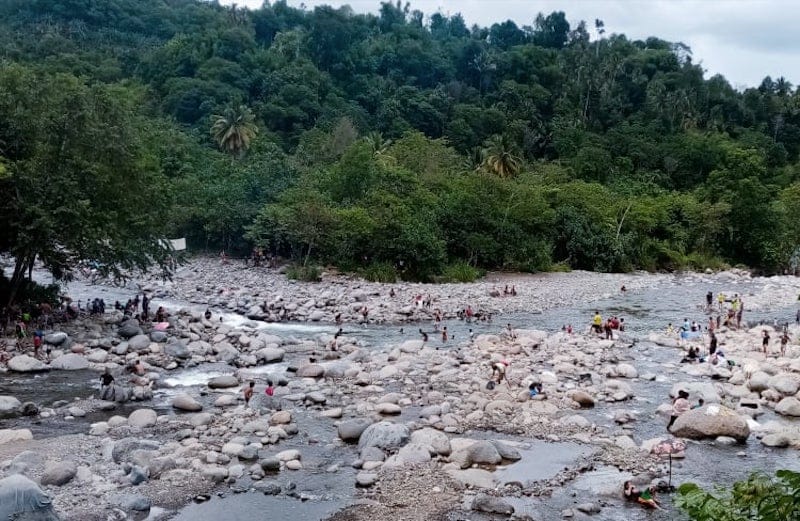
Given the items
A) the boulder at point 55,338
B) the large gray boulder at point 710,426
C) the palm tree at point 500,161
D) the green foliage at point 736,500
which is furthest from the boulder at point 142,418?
the palm tree at point 500,161

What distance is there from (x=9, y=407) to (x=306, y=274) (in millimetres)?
25303

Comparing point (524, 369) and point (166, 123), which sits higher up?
point (166, 123)

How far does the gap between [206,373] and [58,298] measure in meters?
9.98

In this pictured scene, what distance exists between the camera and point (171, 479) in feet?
51.8

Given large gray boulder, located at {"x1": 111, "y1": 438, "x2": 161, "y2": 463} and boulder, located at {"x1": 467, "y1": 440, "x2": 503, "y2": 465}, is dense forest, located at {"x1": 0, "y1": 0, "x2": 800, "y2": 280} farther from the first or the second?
boulder, located at {"x1": 467, "y1": 440, "x2": 503, "y2": 465}

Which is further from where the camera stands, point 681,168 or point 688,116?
point 688,116

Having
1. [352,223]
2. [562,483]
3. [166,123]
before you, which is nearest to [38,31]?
[166,123]

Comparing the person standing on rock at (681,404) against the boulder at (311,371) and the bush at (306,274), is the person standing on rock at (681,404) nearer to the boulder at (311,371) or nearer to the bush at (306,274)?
the boulder at (311,371)

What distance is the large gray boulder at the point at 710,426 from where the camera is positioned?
19000 mm

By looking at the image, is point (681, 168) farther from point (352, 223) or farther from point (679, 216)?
point (352, 223)

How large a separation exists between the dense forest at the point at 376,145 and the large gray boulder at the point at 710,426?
20.9 meters

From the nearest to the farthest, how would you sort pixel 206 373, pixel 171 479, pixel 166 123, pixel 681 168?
pixel 171 479 < pixel 206 373 < pixel 166 123 < pixel 681 168

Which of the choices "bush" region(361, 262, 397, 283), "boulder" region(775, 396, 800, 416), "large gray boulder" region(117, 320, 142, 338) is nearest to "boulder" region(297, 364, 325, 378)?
"large gray boulder" region(117, 320, 142, 338)

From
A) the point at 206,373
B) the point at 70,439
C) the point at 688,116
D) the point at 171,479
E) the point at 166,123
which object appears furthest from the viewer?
the point at 688,116
